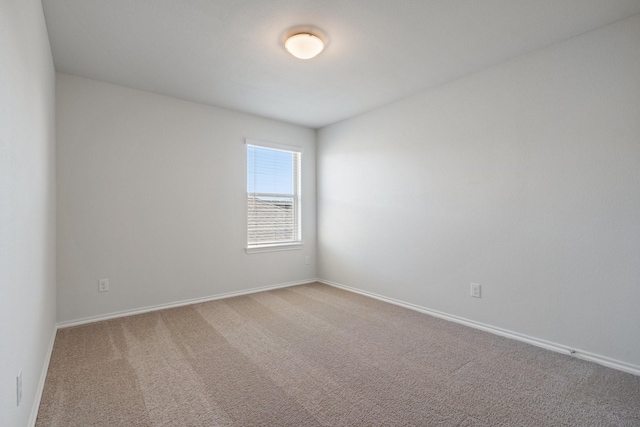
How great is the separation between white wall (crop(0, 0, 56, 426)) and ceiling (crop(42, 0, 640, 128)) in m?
0.41

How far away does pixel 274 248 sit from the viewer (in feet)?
14.4

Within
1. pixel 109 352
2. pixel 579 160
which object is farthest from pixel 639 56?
pixel 109 352

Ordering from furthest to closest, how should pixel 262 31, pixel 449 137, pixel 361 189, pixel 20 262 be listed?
pixel 361 189, pixel 449 137, pixel 262 31, pixel 20 262

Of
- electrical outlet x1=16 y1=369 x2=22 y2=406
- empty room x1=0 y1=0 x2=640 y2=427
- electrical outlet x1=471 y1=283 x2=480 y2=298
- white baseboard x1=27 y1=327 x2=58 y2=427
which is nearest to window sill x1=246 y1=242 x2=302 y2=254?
empty room x1=0 y1=0 x2=640 y2=427

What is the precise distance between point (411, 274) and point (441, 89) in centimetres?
206

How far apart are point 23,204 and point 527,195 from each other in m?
3.45

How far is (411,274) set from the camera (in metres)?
3.53

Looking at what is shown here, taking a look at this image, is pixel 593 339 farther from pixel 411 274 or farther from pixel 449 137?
pixel 449 137

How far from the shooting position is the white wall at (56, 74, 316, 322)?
2.97 metres

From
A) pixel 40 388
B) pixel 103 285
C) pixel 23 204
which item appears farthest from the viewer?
pixel 103 285

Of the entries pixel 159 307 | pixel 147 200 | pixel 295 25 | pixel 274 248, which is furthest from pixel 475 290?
pixel 147 200

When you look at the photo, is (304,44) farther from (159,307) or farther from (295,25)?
(159,307)

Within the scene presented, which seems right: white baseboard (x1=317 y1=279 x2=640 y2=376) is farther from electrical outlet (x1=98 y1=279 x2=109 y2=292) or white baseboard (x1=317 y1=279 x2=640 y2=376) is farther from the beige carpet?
electrical outlet (x1=98 y1=279 x2=109 y2=292)

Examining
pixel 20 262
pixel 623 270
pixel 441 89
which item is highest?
pixel 441 89
